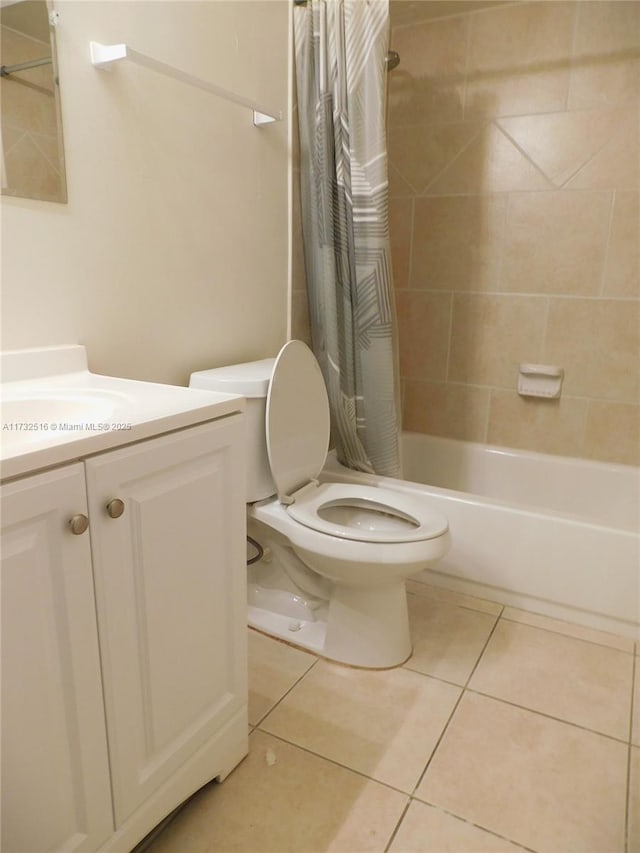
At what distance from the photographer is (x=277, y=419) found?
64.2 inches

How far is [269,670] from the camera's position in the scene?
168cm

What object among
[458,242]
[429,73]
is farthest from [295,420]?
[429,73]

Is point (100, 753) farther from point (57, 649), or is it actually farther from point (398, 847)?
point (398, 847)

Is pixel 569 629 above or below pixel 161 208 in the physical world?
below

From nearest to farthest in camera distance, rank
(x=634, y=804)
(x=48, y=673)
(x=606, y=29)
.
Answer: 1. (x=48, y=673)
2. (x=634, y=804)
3. (x=606, y=29)

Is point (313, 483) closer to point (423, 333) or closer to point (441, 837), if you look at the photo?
point (441, 837)

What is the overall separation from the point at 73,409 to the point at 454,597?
1445 mm

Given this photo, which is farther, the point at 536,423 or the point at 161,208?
the point at 536,423

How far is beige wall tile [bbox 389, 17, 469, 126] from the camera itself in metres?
2.36

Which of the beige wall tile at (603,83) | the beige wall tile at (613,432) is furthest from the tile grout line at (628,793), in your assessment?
the beige wall tile at (603,83)

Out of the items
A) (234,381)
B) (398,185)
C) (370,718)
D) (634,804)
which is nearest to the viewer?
(634,804)

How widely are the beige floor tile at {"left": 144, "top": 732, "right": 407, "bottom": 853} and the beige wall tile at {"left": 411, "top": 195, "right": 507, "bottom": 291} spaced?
74.9 inches

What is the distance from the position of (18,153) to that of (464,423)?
198 centimetres

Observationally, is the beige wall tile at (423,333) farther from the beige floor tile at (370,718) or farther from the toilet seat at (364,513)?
the beige floor tile at (370,718)
